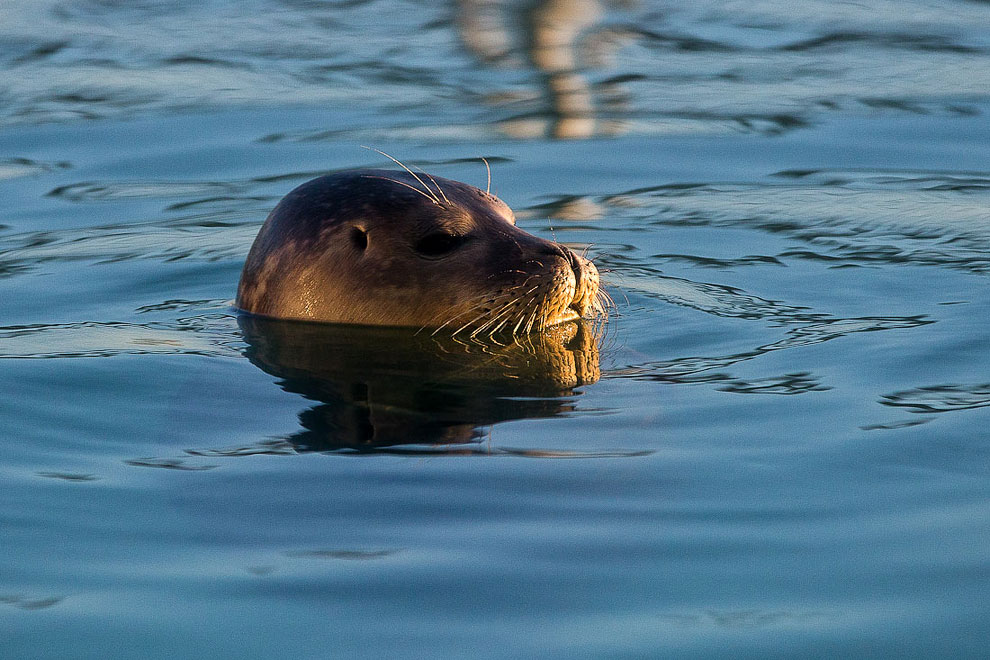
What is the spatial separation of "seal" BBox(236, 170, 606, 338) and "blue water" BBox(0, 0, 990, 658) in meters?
0.20

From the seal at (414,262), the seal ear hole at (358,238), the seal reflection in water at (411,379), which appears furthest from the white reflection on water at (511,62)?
the seal reflection in water at (411,379)

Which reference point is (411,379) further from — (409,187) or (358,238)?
(409,187)

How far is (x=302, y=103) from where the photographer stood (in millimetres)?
10648

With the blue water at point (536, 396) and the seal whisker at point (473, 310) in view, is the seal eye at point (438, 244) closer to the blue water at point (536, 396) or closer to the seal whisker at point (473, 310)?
the seal whisker at point (473, 310)

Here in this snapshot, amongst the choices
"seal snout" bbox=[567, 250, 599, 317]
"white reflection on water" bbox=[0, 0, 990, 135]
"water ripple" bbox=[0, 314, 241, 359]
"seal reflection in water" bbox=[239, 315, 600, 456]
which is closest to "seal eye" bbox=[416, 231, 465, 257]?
"seal reflection in water" bbox=[239, 315, 600, 456]

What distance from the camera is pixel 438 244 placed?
5.61m

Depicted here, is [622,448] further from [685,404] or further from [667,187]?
[667,187]

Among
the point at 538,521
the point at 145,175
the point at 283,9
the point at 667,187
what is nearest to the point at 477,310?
the point at 538,521

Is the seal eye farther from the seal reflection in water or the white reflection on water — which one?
the white reflection on water

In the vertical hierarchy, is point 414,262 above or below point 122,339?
above

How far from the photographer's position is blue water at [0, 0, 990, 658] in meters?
3.34

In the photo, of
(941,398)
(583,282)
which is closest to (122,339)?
(583,282)

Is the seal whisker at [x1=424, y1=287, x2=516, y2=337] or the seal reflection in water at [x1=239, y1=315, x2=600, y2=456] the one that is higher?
the seal whisker at [x1=424, y1=287, x2=516, y2=337]

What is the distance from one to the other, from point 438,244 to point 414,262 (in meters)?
0.11
